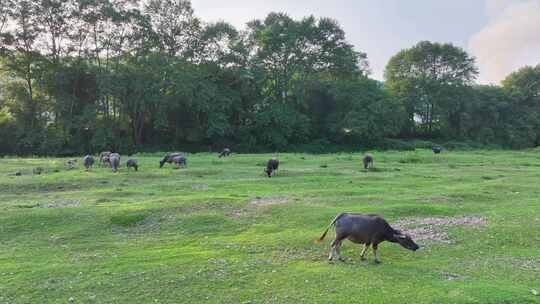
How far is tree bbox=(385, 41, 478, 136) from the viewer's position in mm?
86062

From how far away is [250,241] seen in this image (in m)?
16.1

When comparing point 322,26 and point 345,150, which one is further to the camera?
point 322,26

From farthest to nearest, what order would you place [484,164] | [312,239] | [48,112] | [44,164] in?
[48,112], [484,164], [44,164], [312,239]

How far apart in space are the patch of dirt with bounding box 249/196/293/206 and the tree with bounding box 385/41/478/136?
218ft

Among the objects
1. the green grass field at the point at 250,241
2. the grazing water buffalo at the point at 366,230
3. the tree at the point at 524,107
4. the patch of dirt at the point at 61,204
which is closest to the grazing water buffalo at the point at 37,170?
the green grass field at the point at 250,241

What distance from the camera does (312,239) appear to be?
15812 millimetres

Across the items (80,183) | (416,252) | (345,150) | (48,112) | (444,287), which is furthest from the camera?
(345,150)

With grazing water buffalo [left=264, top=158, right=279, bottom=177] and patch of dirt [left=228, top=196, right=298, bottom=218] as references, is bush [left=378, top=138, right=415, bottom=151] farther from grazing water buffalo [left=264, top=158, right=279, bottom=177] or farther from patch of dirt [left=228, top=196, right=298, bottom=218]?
patch of dirt [left=228, top=196, right=298, bottom=218]

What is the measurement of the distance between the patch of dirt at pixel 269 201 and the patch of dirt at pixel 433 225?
241 inches

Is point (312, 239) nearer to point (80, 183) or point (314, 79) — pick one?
point (80, 183)

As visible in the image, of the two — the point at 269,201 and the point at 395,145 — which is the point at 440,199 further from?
the point at 395,145

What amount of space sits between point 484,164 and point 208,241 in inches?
1379

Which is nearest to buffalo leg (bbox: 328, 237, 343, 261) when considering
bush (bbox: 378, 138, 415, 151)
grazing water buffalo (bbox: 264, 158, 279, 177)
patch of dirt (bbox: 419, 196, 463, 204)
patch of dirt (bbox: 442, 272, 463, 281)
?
patch of dirt (bbox: 442, 272, 463, 281)

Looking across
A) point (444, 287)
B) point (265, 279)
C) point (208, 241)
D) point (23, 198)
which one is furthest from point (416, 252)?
point (23, 198)
